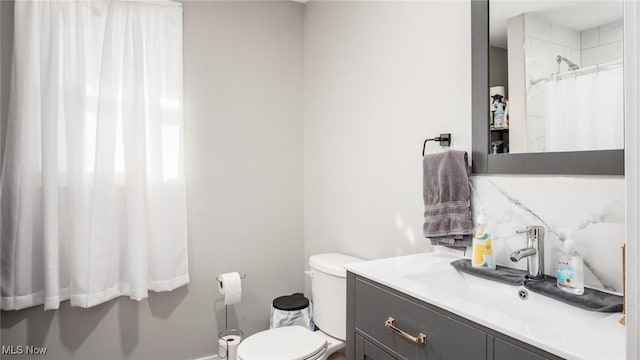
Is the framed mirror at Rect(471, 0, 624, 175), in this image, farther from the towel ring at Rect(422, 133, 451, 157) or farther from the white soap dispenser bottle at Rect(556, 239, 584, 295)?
the white soap dispenser bottle at Rect(556, 239, 584, 295)

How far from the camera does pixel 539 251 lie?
125 cm

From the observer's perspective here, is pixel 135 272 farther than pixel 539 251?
Yes

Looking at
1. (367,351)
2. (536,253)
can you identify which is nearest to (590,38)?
(536,253)

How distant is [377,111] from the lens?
2041mm

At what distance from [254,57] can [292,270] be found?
1443 mm

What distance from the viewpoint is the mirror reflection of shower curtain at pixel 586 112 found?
1.13 meters

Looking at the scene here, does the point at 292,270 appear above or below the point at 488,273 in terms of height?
below

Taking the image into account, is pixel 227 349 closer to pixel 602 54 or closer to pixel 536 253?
pixel 536 253

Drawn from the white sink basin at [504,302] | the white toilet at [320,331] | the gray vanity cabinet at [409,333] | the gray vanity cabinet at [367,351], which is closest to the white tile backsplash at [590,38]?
the white sink basin at [504,302]

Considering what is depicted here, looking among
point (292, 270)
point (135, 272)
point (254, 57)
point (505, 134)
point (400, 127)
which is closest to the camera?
point (505, 134)

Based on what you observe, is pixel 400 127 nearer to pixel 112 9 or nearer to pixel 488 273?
pixel 488 273

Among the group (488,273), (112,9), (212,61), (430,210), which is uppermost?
(112,9)

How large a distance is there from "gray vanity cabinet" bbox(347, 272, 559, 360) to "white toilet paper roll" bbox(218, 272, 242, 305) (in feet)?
3.31

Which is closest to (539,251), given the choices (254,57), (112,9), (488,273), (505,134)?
(488,273)
